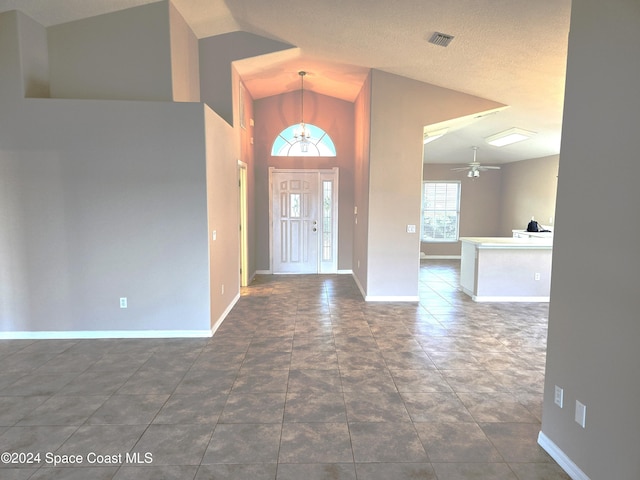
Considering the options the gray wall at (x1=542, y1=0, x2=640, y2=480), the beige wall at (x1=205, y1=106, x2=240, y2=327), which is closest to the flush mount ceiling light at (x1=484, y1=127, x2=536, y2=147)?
the beige wall at (x1=205, y1=106, x2=240, y2=327)

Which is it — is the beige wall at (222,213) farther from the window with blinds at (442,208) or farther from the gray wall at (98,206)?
the window with blinds at (442,208)

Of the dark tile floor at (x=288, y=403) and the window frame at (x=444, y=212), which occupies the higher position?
the window frame at (x=444, y=212)

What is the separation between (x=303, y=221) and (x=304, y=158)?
1269 millimetres

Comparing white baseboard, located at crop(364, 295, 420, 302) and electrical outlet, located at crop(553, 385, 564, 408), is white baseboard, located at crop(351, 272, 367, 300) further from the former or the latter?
electrical outlet, located at crop(553, 385, 564, 408)

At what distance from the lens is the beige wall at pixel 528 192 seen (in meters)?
8.20

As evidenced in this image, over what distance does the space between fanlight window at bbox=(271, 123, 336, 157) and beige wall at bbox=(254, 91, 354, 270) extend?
8 centimetres

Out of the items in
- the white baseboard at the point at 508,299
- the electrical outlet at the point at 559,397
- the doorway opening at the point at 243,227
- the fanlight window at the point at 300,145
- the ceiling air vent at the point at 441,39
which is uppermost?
the ceiling air vent at the point at 441,39

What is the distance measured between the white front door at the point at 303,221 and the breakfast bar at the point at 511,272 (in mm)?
2992

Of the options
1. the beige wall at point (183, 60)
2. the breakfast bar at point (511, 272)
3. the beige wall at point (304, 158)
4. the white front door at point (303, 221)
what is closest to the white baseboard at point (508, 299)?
the breakfast bar at point (511, 272)

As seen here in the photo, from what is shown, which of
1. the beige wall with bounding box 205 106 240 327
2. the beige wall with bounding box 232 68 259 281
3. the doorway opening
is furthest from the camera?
the doorway opening

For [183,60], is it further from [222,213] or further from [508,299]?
[508,299]

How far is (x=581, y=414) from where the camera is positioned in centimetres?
201

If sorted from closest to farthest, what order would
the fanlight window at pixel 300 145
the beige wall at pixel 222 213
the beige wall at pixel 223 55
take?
the beige wall at pixel 222 213 → the beige wall at pixel 223 55 → the fanlight window at pixel 300 145

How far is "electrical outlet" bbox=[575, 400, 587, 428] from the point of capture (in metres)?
1.98
